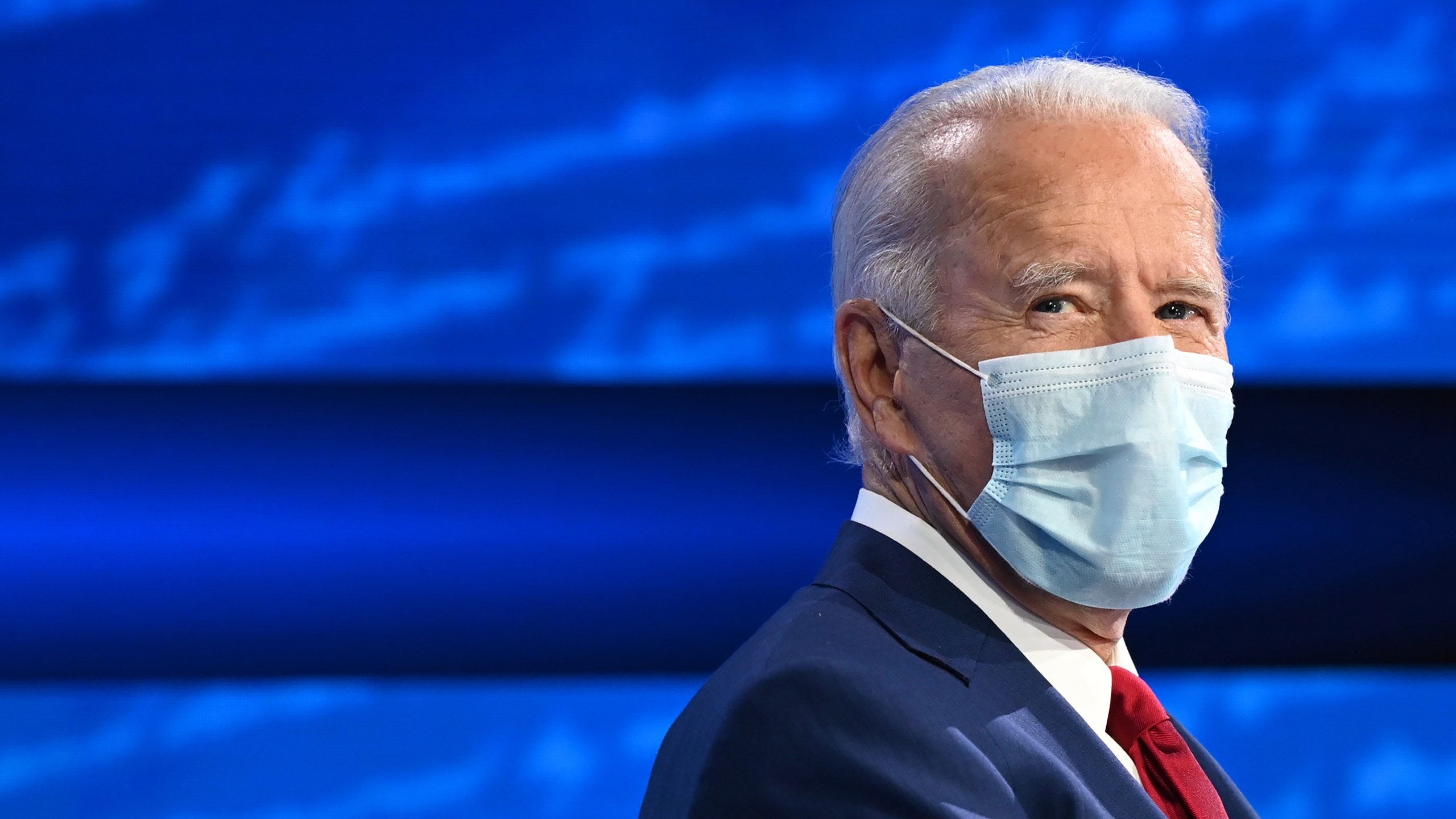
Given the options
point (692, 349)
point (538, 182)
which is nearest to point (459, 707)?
point (692, 349)

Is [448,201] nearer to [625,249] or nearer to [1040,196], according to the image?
[625,249]

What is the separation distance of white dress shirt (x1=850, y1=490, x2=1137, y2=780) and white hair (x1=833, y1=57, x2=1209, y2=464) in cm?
10

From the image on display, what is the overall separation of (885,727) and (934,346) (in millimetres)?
362

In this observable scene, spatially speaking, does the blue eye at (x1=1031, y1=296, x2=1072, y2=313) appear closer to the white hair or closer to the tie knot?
the white hair

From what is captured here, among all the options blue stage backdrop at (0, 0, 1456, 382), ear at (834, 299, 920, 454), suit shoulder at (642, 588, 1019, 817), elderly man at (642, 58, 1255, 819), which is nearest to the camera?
suit shoulder at (642, 588, 1019, 817)

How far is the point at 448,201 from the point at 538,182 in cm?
15

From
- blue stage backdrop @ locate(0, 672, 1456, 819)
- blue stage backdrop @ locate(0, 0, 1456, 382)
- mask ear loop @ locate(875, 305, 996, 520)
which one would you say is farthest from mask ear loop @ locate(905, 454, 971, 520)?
blue stage backdrop @ locate(0, 672, 1456, 819)

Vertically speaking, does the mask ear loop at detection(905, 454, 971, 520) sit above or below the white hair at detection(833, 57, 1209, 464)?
below

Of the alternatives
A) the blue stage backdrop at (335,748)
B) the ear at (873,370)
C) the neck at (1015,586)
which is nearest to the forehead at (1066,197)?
the ear at (873,370)

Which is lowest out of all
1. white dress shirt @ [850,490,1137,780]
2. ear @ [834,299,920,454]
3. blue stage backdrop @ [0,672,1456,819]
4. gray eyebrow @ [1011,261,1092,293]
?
blue stage backdrop @ [0,672,1456,819]

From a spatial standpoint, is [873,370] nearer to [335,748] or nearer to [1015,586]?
[1015,586]

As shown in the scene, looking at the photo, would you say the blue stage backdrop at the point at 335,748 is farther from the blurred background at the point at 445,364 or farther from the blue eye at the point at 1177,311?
the blue eye at the point at 1177,311

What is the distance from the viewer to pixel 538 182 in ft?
7.41

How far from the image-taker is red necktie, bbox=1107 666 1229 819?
111 cm
